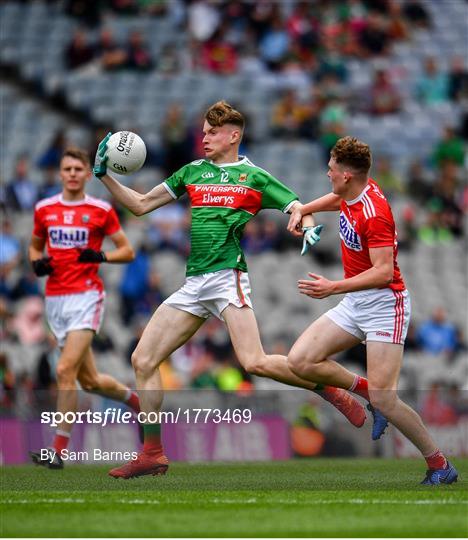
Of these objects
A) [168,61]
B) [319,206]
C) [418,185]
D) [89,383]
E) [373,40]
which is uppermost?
[373,40]

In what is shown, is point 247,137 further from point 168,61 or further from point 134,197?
point 134,197

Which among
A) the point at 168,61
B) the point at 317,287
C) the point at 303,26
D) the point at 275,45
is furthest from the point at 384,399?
the point at 303,26

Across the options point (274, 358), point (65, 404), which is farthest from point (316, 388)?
point (65, 404)

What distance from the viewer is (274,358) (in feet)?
34.5

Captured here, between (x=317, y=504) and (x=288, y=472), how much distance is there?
3073 mm

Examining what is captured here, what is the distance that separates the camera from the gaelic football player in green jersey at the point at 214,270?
10.5 m

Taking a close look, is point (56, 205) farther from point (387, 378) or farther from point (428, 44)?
point (428, 44)

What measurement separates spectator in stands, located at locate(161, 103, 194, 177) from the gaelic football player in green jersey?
11286 millimetres

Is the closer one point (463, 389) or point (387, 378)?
point (387, 378)

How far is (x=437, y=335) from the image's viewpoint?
795 inches

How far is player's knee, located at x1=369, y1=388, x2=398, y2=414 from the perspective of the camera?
389 inches

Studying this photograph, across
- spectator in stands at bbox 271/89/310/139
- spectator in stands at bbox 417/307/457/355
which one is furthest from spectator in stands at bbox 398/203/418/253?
spectator in stands at bbox 271/89/310/139

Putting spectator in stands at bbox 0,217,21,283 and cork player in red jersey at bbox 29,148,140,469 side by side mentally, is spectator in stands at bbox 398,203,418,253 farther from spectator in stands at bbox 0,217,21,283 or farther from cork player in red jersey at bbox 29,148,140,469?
cork player in red jersey at bbox 29,148,140,469

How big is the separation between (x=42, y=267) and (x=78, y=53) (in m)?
12.5
